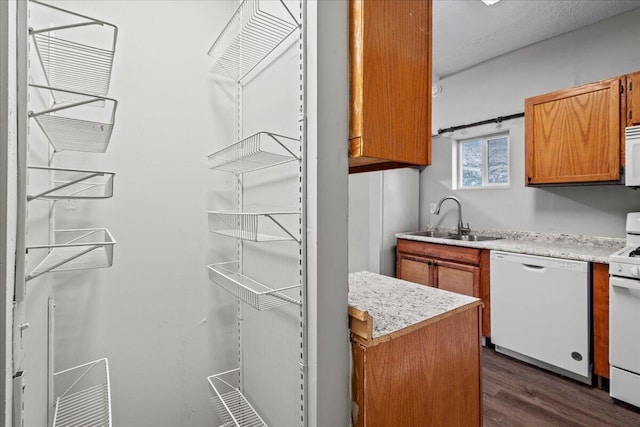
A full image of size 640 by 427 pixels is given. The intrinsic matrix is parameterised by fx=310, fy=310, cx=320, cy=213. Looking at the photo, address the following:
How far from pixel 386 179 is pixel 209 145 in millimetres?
2456

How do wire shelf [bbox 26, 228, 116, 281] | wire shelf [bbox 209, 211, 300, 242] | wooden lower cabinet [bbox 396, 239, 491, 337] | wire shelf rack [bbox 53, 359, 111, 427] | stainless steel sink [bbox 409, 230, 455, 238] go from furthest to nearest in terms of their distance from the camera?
stainless steel sink [bbox 409, 230, 455, 238]
wooden lower cabinet [bbox 396, 239, 491, 337]
wire shelf rack [bbox 53, 359, 111, 427]
wire shelf [bbox 209, 211, 300, 242]
wire shelf [bbox 26, 228, 116, 281]

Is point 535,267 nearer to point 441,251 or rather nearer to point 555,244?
point 555,244

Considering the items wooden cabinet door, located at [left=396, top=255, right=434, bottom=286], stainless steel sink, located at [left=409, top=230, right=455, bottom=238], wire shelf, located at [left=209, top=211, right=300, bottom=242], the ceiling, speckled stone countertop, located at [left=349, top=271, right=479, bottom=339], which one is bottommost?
wooden cabinet door, located at [left=396, top=255, right=434, bottom=286]

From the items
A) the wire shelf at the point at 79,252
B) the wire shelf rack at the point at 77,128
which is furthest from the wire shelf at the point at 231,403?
the wire shelf rack at the point at 77,128

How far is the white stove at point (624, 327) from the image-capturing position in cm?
181

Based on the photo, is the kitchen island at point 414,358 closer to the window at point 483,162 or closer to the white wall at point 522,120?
the white wall at point 522,120

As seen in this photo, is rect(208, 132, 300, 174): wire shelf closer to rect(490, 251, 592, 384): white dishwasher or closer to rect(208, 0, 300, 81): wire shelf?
rect(208, 0, 300, 81): wire shelf

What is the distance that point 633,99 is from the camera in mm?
2086

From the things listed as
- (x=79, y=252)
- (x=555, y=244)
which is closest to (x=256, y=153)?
(x=79, y=252)

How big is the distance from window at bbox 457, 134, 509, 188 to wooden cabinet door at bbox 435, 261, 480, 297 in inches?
42.0

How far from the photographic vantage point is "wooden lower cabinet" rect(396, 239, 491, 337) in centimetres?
269

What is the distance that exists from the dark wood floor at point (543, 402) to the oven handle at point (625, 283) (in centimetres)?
74

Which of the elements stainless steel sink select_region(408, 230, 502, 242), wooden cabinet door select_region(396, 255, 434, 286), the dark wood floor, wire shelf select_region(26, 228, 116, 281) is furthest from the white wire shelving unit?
stainless steel sink select_region(408, 230, 502, 242)

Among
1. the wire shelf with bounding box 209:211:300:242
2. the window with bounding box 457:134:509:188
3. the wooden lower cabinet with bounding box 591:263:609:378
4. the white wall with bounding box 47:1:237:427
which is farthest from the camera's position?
the window with bounding box 457:134:509:188
